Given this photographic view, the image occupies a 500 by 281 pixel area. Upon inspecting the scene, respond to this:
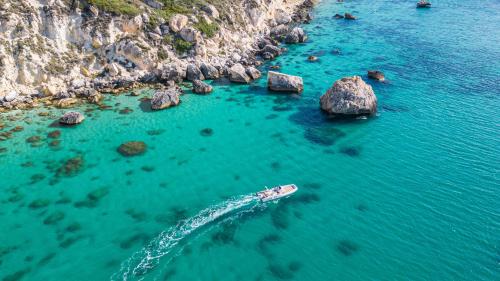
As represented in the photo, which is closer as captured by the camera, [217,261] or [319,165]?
[217,261]

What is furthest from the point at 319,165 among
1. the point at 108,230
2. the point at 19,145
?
the point at 19,145

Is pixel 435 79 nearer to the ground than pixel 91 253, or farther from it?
farther from it

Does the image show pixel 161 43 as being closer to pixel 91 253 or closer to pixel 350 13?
pixel 91 253

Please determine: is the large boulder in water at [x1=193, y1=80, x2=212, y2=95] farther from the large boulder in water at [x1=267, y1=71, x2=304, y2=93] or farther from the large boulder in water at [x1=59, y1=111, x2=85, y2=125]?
the large boulder in water at [x1=59, y1=111, x2=85, y2=125]

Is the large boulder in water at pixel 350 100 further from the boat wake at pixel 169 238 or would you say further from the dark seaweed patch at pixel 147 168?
the dark seaweed patch at pixel 147 168

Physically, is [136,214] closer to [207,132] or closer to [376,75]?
[207,132]

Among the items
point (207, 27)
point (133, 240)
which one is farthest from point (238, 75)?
point (133, 240)

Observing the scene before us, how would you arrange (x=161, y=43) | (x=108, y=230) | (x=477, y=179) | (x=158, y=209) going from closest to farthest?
(x=108, y=230)
(x=158, y=209)
(x=477, y=179)
(x=161, y=43)

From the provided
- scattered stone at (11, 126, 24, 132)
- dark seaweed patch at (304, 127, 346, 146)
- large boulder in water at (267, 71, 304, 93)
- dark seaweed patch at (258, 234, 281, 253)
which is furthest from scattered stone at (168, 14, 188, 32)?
dark seaweed patch at (258, 234, 281, 253)
